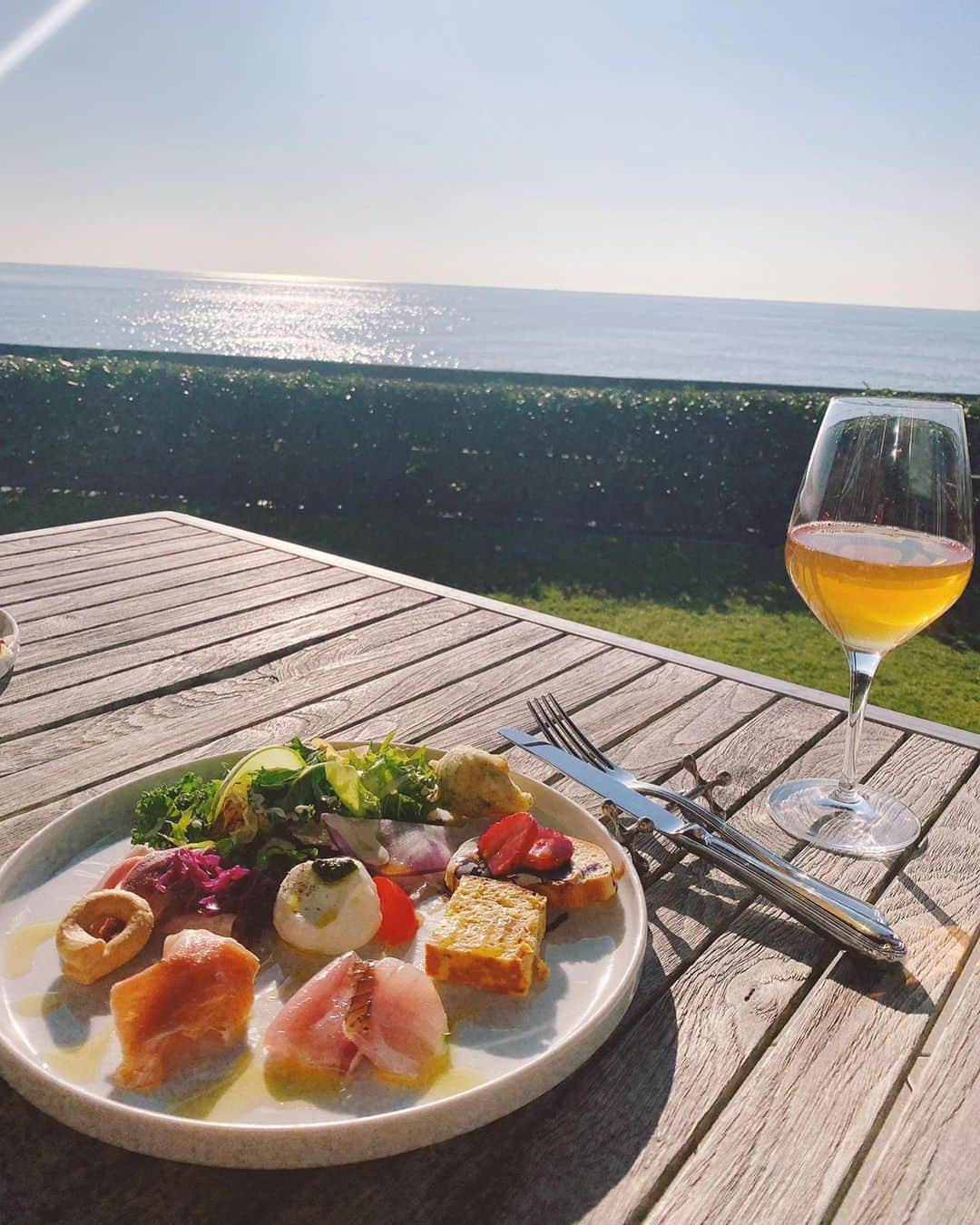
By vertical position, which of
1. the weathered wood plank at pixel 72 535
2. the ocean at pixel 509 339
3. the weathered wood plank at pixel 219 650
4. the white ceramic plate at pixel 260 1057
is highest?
the white ceramic plate at pixel 260 1057

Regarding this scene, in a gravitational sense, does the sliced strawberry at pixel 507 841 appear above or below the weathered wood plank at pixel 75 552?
above

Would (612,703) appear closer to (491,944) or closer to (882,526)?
(882,526)

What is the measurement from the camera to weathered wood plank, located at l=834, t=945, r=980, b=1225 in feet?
2.73

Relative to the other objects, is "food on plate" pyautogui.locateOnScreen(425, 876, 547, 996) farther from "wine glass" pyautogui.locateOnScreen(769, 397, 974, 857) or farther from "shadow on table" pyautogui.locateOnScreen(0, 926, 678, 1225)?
"wine glass" pyautogui.locateOnScreen(769, 397, 974, 857)

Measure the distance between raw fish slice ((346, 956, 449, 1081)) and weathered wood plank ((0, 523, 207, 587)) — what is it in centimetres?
241

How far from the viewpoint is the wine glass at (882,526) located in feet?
4.25

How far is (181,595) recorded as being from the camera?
2766mm

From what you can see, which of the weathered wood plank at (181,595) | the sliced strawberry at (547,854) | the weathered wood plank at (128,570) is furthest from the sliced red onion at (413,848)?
the weathered wood plank at (128,570)

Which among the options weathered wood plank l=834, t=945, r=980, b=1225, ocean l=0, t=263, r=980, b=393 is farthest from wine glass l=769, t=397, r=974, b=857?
ocean l=0, t=263, r=980, b=393

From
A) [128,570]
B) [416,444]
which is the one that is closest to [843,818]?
[128,570]

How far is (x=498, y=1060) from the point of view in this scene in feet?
2.79

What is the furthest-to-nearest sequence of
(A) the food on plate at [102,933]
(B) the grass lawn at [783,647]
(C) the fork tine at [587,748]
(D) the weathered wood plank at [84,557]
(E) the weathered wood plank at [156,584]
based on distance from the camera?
1. (B) the grass lawn at [783,647]
2. (D) the weathered wood plank at [84,557]
3. (E) the weathered wood plank at [156,584]
4. (C) the fork tine at [587,748]
5. (A) the food on plate at [102,933]

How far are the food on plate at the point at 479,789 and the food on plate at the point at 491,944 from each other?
0.75ft

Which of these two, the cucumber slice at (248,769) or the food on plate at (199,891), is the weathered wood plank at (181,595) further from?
the food on plate at (199,891)
